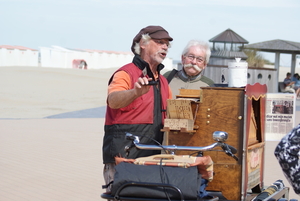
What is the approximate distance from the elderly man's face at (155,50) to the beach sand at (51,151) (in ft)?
10.8

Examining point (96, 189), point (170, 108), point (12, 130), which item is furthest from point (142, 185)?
point (12, 130)

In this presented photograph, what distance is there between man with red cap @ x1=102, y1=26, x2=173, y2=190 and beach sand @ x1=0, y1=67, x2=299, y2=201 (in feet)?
10.2

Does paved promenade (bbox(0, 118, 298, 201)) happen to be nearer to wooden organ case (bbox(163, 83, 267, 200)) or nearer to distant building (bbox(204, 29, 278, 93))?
wooden organ case (bbox(163, 83, 267, 200))

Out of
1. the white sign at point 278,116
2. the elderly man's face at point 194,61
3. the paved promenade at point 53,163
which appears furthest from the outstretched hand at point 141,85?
the paved promenade at point 53,163

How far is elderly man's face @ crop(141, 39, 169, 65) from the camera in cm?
374

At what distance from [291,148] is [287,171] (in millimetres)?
120

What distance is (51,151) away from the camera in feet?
33.0

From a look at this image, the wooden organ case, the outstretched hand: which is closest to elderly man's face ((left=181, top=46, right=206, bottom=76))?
the wooden organ case

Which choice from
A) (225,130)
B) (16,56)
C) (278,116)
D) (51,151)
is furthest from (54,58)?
(225,130)

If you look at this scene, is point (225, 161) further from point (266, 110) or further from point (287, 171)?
point (287, 171)

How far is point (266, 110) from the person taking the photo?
4.23 meters

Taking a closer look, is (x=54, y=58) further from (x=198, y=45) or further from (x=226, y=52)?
(x=198, y=45)

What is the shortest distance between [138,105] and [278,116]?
1308 mm

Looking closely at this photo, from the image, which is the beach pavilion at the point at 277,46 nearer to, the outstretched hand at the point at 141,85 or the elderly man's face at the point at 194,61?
the elderly man's face at the point at 194,61
